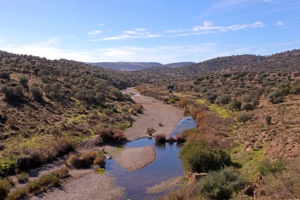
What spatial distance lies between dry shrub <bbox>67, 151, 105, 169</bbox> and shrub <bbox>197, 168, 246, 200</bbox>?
53.6ft

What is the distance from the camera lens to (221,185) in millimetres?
20172

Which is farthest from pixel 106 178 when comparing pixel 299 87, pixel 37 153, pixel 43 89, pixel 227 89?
pixel 227 89

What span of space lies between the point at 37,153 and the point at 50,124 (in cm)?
1413

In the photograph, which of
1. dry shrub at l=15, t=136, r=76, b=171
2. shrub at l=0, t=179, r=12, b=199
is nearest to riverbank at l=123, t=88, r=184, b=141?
dry shrub at l=15, t=136, r=76, b=171

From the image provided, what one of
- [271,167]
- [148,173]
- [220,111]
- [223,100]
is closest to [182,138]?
[148,173]

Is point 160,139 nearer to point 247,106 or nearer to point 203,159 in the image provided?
point 203,159

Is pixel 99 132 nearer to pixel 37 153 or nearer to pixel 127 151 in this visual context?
pixel 127 151

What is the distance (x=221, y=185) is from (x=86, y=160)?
18201 mm

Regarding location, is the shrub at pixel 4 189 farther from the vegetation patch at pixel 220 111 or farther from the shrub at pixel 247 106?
the shrub at pixel 247 106

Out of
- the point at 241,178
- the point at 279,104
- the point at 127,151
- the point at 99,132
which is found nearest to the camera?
the point at 241,178

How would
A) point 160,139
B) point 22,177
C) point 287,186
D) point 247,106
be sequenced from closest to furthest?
1. point 287,186
2. point 22,177
3. point 160,139
4. point 247,106

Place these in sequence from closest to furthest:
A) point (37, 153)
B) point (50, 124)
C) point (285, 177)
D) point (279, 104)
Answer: point (285, 177) < point (37, 153) < point (50, 124) < point (279, 104)

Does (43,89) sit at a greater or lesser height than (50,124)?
greater

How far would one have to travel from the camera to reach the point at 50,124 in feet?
153
